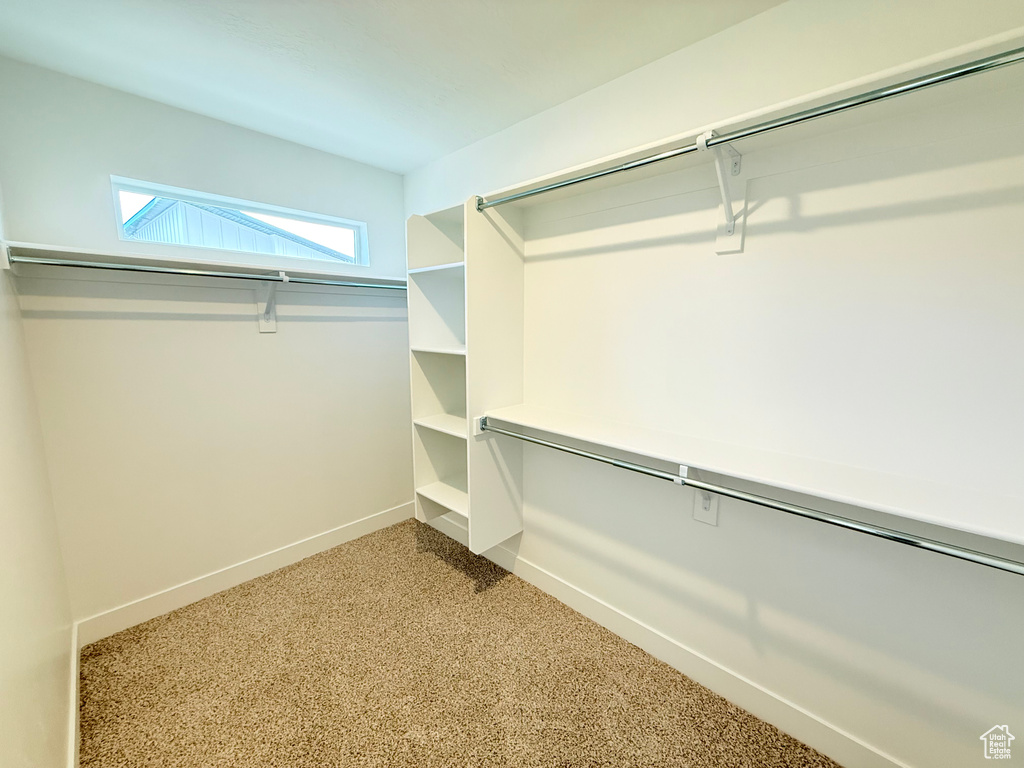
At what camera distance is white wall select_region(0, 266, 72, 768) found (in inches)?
32.9

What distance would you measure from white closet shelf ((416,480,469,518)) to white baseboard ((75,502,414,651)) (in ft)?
2.50

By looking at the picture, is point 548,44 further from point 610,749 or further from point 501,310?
point 610,749

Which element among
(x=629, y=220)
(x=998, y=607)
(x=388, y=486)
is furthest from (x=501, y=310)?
(x=998, y=607)

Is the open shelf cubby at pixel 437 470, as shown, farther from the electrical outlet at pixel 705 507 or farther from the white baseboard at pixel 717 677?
the electrical outlet at pixel 705 507

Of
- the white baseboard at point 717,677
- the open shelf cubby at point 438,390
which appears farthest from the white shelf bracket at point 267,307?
the white baseboard at point 717,677

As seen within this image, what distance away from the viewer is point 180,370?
76.9 inches

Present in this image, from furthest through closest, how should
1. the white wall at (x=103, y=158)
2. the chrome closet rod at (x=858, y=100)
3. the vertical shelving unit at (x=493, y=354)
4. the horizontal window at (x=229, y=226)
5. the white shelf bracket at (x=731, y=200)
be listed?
the horizontal window at (x=229, y=226) < the vertical shelving unit at (x=493, y=354) < the white wall at (x=103, y=158) < the white shelf bracket at (x=731, y=200) < the chrome closet rod at (x=858, y=100)

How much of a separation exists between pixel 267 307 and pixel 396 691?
6.41 ft

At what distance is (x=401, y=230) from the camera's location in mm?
2785

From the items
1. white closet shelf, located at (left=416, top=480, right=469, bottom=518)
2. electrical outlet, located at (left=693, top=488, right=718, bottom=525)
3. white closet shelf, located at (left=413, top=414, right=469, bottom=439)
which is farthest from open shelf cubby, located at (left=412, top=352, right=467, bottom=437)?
electrical outlet, located at (left=693, top=488, right=718, bottom=525)

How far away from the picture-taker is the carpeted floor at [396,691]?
134 centimetres

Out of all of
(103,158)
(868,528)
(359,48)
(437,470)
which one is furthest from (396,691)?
(103,158)

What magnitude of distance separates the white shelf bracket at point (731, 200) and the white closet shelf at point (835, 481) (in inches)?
27.4

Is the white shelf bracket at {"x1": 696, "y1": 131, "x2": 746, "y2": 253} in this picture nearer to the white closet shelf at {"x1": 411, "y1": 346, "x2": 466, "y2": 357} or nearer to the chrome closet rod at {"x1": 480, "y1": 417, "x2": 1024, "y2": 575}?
the chrome closet rod at {"x1": 480, "y1": 417, "x2": 1024, "y2": 575}
